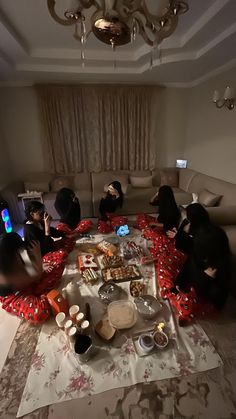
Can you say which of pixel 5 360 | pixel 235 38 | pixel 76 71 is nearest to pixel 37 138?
pixel 76 71

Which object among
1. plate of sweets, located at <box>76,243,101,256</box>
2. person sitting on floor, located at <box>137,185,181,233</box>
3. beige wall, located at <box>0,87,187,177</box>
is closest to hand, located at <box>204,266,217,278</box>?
plate of sweets, located at <box>76,243,101,256</box>

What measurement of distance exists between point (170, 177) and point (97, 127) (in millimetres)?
1683

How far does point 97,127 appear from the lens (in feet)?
12.1

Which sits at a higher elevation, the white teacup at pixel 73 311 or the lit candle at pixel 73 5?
the lit candle at pixel 73 5

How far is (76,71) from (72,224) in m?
2.32

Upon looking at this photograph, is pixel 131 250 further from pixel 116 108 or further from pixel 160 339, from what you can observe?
pixel 116 108

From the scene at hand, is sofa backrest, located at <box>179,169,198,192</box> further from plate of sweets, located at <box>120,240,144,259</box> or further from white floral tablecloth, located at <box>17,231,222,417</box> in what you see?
white floral tablecloth, located at <box>17,231,222,417</box>

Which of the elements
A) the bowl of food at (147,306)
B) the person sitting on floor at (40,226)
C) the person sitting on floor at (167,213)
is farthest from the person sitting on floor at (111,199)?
the bowl of food at (147,306)

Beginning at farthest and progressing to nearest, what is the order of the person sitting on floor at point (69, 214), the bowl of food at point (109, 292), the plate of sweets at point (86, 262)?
1. the person sitting on floor at point (69, 214)
2. the plate of sweets at point (86, 262)
3. the bowl of food at point (109, 292)

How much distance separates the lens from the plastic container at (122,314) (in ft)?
3.36

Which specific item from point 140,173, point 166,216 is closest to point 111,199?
point 166,216

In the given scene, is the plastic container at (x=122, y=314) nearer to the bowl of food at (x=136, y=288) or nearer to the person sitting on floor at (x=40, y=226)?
the bowl of food at (x=136, y=288)

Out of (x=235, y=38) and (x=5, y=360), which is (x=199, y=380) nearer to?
(x=5, y=360)

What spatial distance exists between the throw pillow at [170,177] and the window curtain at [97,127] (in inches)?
14.9
